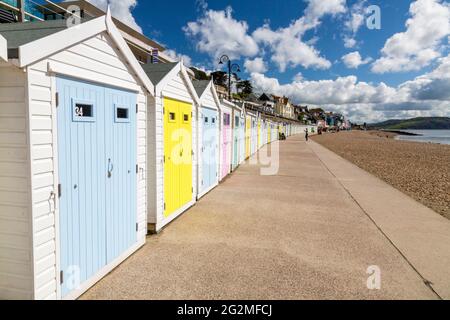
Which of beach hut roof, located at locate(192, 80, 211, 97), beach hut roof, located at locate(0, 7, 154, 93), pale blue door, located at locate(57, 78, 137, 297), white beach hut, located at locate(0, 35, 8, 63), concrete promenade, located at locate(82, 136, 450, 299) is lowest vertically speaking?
concrete promenade, located at locate(82, 136, 450, 299)

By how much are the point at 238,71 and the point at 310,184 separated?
31.0 ft

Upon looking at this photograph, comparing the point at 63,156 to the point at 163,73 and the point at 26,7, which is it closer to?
the point at 163,73

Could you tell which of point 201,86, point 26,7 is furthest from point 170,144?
point 26,7

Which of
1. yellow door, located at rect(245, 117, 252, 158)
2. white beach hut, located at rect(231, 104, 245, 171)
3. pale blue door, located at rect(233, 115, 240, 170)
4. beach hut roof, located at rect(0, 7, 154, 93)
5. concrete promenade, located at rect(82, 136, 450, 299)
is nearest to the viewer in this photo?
beach hut roof, located at rect(0, 7, 154, 93)

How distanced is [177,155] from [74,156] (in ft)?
10.6

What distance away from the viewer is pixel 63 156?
3.33 metres

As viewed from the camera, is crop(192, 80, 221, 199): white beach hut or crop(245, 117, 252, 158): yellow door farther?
crop(245, 117, 252, 158): yellow door

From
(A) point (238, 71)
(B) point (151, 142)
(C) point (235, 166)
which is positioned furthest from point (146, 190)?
(A) point (238, 71)

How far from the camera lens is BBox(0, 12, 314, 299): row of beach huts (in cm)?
295

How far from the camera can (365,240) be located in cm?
547

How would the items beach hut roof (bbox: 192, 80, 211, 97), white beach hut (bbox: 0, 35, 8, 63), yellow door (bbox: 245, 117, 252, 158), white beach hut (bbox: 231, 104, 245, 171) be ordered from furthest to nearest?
yellow door (bbox: 245, 117, 252, 158)
white beach hut (bbox: 231, 104, 245, 171)
beach hut roof (bbox: 192, 80, 211, 97)
white beach hut (bbox: 0, 35, 8, 63)

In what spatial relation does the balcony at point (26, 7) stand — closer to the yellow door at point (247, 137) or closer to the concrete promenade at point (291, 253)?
the concrete promenade at point (291, 253)

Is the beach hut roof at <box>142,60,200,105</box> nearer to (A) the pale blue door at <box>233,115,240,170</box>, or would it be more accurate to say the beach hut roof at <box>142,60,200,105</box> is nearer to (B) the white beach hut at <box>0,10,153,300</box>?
→ (B) the white beach hut at <box>0,10,153,300</box>

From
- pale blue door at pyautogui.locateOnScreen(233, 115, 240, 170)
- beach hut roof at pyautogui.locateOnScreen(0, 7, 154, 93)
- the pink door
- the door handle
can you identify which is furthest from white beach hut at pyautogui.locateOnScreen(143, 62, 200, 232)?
pale blue door at pyautogui.locateOnScreen(233, 115, 240, 170)
